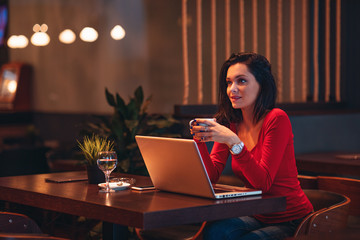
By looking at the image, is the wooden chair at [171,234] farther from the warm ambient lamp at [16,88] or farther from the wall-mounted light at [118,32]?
the warm ambient lamp at [16,88]

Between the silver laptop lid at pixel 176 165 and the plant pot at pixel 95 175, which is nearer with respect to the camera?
the silver laptop lid at pixel 176 165

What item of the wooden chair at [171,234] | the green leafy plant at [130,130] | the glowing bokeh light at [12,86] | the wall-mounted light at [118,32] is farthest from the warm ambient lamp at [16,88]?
the wooden chair at [171,234]

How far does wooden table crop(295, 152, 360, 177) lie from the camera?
146 inches

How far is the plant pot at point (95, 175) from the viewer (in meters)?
2.71

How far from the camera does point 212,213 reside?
82.4 inches

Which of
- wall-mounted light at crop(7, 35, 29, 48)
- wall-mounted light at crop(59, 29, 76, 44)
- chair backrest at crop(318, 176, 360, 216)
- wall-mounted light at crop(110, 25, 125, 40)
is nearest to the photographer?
chair backrest at crop(318, 176, 360, 216)

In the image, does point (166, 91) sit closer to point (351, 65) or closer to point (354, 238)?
point (351, 65)

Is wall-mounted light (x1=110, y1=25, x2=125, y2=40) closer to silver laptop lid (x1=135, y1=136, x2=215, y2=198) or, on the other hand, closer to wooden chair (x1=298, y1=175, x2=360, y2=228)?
wooden chair (x1=298, y1=175, x2=360, y2=228)

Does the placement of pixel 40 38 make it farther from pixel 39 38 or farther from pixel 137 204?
pixel 137 204

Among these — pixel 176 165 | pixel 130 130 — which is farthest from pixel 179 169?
pixel 130 130

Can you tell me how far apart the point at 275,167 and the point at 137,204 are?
0.69m

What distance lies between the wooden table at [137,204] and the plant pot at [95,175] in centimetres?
8

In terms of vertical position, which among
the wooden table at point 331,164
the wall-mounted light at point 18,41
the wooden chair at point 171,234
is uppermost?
the wall-mounted light at point 18,41

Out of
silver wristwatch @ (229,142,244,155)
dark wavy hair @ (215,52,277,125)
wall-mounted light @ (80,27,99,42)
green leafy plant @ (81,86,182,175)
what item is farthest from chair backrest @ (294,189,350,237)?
wall-mounted light @ (80,27,99,42)
